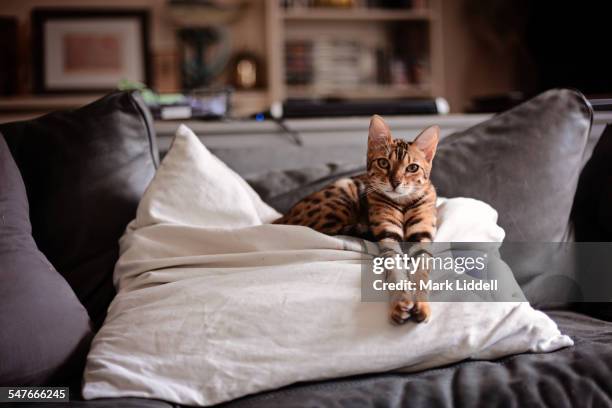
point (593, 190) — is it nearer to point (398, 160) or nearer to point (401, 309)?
point (398, 160)

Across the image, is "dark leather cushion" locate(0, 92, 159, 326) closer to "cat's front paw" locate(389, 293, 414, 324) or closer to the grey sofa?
the grey sofa

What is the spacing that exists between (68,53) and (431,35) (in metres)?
2.32

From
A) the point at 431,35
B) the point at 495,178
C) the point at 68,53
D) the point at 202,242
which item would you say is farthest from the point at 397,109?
the point at 68,53

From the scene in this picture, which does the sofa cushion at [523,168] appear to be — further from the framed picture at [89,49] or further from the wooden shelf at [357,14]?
the framed picture at [89,49]

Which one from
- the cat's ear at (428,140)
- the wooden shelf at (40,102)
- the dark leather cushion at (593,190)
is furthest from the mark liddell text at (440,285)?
the wooden shelf at (40,102)

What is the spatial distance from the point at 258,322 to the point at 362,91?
3.34 metres

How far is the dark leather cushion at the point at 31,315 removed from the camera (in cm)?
95

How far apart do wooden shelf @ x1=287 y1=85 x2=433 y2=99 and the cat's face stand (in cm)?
304

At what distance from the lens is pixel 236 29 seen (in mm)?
4203

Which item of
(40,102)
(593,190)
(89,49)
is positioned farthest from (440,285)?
(89,49)

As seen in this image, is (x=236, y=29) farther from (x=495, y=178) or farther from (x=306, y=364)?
(x=306, y=364)

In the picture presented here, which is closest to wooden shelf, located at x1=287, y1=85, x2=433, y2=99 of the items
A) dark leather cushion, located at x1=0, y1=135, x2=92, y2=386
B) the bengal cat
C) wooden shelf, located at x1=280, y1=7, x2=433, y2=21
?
wooden shelf, located at x1=280, y1=7, x2=433, y2=21

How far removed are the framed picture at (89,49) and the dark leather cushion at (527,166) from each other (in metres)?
3.14

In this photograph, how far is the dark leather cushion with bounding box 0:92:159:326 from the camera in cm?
124
